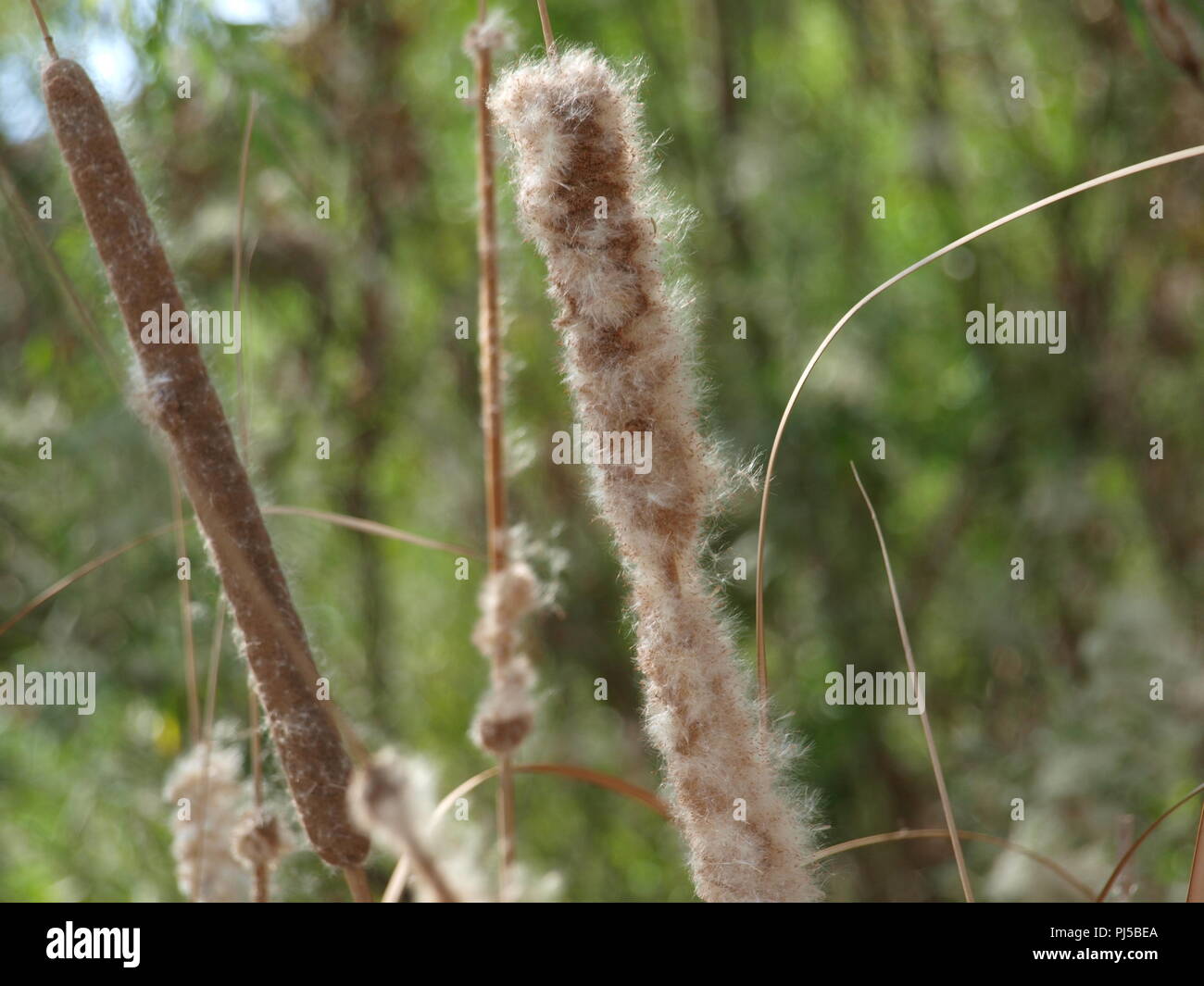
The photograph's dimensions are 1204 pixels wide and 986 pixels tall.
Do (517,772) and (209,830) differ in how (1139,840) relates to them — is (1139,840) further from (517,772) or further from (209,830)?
(209,830)

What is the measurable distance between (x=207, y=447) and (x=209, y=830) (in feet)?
0.62

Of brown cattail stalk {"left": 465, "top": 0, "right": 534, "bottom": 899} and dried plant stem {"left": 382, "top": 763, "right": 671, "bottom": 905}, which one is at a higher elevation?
brown cattail stalk {"left": 465, "top": 0, "right": 534, "bottom": 899}

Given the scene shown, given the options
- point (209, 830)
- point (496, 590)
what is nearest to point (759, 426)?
point (209, 830)

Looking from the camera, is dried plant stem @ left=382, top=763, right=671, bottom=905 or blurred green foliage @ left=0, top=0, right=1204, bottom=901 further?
blurred green foliage @ left=0, top=0, right=1204, bottom=901

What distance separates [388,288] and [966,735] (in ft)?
3.56

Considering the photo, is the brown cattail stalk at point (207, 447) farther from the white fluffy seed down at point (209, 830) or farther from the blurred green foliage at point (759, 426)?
the blurred green foliage at point (759, 426)

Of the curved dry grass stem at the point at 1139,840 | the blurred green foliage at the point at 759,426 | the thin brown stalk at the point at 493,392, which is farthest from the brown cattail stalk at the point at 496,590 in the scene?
the blurred green foliage at the point at 759,426

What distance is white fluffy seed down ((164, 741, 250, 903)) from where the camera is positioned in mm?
417

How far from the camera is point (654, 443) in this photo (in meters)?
0.34

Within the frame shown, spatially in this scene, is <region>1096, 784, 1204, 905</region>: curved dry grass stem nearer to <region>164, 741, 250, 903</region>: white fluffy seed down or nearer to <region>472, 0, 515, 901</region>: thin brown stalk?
<region>472, 0, 515, 901</region>: thin brown stalk

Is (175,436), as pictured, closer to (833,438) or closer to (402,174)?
(833,438)

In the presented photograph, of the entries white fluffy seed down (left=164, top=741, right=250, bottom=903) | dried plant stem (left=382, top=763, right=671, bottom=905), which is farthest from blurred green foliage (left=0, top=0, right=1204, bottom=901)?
dried plant stem (left=382, top=763, right=671, bottom=905)

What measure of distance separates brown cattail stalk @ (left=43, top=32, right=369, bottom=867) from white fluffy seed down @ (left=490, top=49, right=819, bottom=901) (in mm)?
107
